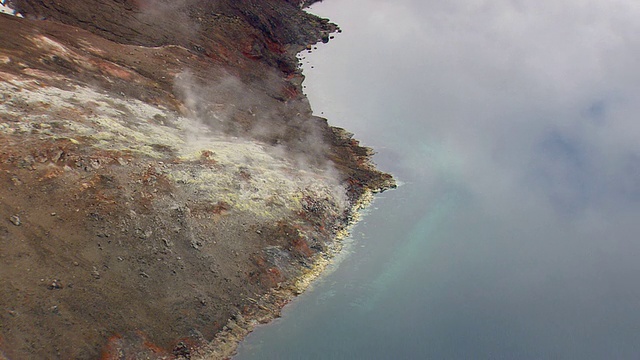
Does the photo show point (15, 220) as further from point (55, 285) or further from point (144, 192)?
point (144, 192)

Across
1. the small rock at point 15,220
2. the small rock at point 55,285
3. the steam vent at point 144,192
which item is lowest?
the small rock at point 55,285

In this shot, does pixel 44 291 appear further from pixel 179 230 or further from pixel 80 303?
pixel 179 230

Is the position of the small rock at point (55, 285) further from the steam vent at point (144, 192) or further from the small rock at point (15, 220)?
the small rock at point (15, 220)

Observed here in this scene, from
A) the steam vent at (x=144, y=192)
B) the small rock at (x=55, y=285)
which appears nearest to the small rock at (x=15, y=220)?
the steam vent at (x=144, y=192)

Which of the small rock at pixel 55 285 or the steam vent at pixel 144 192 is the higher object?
the steam vent at pixel 144 192

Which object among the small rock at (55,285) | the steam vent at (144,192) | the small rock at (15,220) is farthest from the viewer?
the small rock at (15,220)

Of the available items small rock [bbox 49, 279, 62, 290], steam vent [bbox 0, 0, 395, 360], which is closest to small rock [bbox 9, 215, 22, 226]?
steam vent [bbox 0, 0, 395, 360]

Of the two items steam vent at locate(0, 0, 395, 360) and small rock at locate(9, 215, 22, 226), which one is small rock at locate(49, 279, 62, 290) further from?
small rock at locate(9, 215, 22, 226)

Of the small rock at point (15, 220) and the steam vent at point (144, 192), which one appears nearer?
the steam vent at point (144, 192)

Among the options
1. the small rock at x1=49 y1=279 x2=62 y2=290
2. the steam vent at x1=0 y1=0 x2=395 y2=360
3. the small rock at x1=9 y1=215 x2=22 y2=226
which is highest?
the steam vent at x1=0 y1=0 x2=395 y2=360
